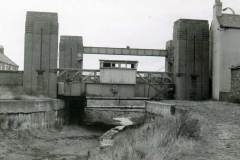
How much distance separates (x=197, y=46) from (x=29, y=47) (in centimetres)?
Answer: 1265

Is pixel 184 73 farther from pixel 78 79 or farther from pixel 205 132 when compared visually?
pixel 205 132

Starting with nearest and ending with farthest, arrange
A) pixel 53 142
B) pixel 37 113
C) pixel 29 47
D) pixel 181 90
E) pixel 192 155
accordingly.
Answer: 1. pixel 192 155
2. pixel 53 142
3. pixel 37 113
4. pixel 29 47
5. pixel 181 90

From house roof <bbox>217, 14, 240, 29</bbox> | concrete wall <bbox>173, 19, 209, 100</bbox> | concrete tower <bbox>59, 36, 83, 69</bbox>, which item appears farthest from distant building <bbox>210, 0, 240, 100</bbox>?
concrete tower <bbox>59, 36, 83, 69</bbox>

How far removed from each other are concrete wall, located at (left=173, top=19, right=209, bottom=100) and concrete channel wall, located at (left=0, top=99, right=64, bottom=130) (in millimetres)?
10665

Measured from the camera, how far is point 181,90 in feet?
88.4

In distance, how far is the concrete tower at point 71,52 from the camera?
111ft

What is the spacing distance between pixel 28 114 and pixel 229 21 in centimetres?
1667

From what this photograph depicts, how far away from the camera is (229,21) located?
2623cm

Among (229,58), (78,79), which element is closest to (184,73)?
(229,58)

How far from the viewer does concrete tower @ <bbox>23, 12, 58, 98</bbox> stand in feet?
81.0

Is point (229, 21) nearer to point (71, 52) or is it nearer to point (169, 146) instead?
point (71, 52)

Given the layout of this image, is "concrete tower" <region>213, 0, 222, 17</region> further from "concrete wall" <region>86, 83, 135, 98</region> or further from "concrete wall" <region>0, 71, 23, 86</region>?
"concrete wall" <region>0, 71, 23, 86</region>

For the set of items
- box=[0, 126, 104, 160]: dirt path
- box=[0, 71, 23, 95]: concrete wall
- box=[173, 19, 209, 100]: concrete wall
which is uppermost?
box=[173, 19, 209, 100]: concrete wall

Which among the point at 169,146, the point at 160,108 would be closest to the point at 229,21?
the point at 160,108
